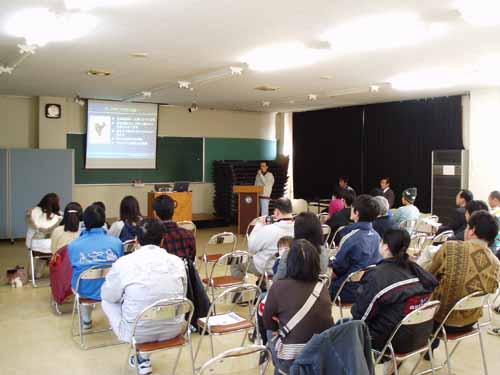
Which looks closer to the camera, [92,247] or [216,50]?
[92,247]

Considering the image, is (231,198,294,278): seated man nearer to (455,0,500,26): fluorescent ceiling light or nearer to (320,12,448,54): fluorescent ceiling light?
(320,12,448,54): fluorescent ceiling light

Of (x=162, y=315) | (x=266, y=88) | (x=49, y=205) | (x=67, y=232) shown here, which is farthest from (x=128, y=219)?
(x=266, y=88)

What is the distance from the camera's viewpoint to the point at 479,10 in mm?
3980

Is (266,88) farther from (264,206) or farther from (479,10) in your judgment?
(479,10)

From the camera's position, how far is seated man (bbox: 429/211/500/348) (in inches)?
129

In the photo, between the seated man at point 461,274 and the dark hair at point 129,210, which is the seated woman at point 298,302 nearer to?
the seated man at point 461,274

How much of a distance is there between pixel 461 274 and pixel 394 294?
29.2 inches

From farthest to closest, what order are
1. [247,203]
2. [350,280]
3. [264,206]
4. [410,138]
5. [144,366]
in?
[264,206] < [247,203] < [410,138] < [350,280] < [144,366]

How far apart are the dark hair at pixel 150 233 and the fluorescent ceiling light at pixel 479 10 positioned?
9.37 ft

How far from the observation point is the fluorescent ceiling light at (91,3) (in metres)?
3.87

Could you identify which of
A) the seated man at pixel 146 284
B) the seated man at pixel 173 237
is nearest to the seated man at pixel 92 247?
the seated man at pixel 173 237

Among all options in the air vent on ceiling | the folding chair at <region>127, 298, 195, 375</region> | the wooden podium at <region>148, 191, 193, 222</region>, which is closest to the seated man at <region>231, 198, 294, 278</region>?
the folding chair at <region>127, 298, 195, 375</region>

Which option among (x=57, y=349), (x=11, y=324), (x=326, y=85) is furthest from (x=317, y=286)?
(x=326, y=85)

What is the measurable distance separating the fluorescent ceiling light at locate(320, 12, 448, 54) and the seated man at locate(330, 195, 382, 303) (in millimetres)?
1625
